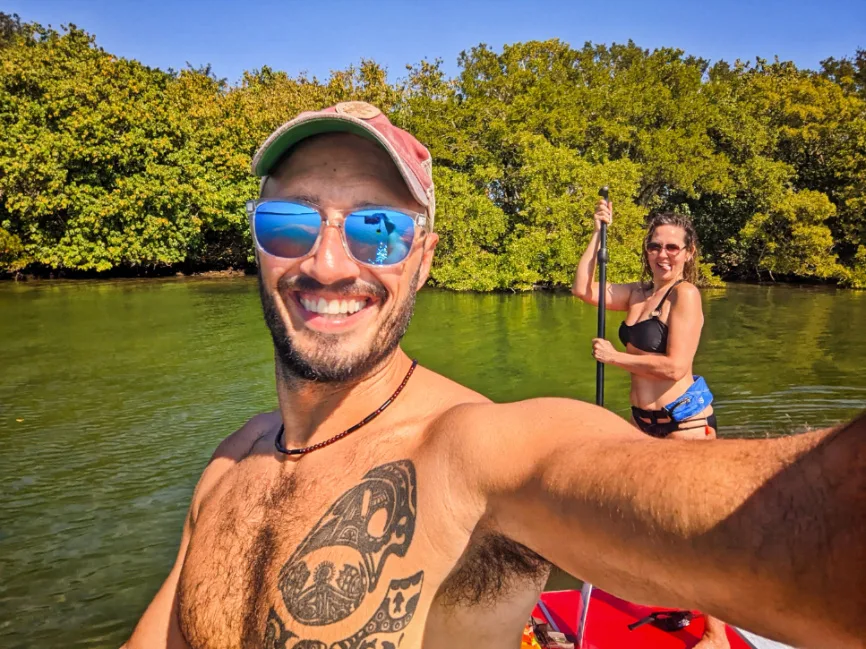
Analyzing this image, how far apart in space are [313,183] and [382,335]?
1.55ft

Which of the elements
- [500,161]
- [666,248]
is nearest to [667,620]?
[666,248]

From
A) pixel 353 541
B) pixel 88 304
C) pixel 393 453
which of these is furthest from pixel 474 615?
pixel 88 304

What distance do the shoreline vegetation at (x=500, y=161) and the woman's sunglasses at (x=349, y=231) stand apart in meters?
25.7

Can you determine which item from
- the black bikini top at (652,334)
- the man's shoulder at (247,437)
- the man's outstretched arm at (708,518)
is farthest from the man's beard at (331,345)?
the black bikini top at (652,334)

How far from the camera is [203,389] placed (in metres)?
12.5

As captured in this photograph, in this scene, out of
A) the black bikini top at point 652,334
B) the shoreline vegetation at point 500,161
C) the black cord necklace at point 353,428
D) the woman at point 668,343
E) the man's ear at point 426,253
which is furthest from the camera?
the shoreline vegetation at point 500,161

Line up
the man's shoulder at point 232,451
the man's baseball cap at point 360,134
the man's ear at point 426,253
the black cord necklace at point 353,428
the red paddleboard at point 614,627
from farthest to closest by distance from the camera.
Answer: the red paddleboard at point 614,627, the man's shoulder at point 232,451, the man's ear at point 426,253, the black cord necklace at point 353,428, the man's baseball cap at point 360,134

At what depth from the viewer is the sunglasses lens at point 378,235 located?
1.83 metres

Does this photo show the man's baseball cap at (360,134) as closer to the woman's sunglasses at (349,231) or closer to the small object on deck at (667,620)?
the woman's sunglasses at (349,231)

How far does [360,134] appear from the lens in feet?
5.96

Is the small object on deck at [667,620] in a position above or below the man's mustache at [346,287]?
below

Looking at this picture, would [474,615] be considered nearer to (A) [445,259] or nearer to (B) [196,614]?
(B) [196,614]

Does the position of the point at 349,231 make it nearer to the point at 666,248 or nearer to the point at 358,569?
the point at 358,569

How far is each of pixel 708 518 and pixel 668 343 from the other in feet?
11.3
